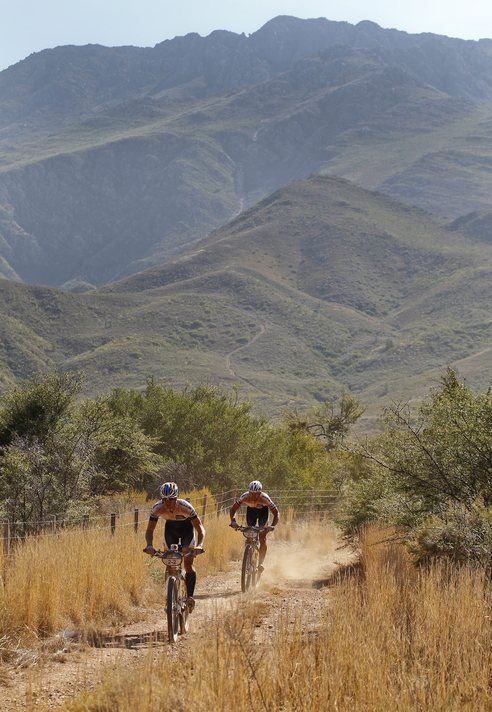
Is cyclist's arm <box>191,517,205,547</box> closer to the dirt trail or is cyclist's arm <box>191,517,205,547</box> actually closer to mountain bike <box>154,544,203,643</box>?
mountain bike <box>154,544,203,643</box>

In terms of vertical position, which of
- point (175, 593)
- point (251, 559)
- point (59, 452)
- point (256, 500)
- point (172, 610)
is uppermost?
A: point (59, 452)

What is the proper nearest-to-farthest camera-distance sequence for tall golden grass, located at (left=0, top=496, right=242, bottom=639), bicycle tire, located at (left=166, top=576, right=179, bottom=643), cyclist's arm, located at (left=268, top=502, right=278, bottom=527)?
bicycle tire, located at (left=166, top=576, right=179, bottom=643) < tall golden grass, located at (left=0, top=496, right=242, bottom=639) < cyclist's arm, located at (left=268, top=502, right=278, bottom=527)

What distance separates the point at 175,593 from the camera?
904cm

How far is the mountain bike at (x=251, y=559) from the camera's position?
42.8 feet

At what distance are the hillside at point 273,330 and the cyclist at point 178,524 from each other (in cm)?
9654

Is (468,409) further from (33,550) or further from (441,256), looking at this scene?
(441,256)

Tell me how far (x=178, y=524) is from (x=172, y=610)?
146cm

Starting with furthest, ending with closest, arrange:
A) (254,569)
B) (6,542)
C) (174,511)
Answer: (254,569) → (6,542) → (174,511)

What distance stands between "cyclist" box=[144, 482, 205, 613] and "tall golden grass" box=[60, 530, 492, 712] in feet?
8.83

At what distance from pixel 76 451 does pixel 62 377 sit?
12.4 ft

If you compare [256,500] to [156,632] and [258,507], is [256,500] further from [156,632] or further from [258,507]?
[156,632]

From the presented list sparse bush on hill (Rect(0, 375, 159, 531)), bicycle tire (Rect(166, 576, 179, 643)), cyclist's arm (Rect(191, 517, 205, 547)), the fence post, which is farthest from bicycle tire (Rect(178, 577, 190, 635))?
sparse bush on hill (Rect(0, 375, 159, 531))

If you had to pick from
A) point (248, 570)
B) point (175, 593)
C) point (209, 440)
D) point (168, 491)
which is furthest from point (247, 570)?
point (209, 440)

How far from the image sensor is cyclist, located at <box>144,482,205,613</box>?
9852 mm
